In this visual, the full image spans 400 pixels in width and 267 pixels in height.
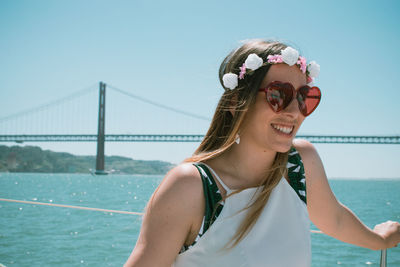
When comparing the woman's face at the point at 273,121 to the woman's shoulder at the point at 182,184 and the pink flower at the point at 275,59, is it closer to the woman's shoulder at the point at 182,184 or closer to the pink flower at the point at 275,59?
the pink flower at the point at 275,59

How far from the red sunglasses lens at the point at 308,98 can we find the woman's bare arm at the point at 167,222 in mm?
273

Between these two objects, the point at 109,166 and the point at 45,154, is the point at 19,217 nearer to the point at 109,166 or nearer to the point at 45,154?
the point at 45,154

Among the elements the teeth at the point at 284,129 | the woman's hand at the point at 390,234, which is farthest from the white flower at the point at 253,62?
the woman's hand at the point at 390,234

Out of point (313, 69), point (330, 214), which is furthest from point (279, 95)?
point (330, 214)

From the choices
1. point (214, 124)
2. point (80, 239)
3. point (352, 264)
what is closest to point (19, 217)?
point (80, 239)

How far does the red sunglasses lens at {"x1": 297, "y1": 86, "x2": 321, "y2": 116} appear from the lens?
2.48 ft

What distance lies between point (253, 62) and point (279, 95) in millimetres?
76

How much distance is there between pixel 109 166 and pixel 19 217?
1948 inches

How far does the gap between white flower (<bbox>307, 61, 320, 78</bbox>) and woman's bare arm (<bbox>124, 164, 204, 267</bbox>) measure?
0.35 m

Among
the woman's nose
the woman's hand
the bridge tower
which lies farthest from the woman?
the bridge tower

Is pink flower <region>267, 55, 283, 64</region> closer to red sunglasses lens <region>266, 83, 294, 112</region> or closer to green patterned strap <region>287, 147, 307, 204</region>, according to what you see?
red sunglasses lens <region>266, 83, 294, 112</region>

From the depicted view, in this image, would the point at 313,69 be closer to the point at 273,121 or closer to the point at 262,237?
the point at 273,121

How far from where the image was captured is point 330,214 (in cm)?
91

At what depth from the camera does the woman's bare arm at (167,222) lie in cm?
62
